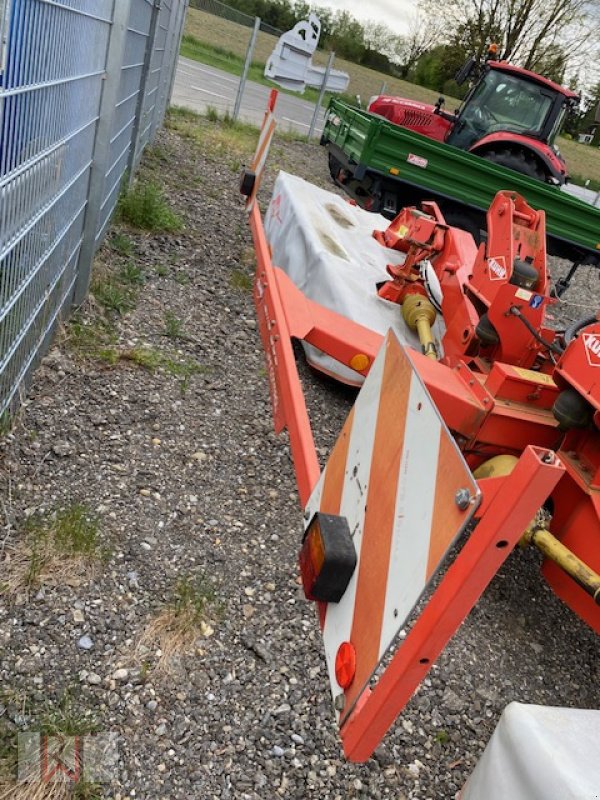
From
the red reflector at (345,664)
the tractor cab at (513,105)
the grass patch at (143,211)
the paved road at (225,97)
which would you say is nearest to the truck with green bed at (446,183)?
the tractor cab at (513,105)

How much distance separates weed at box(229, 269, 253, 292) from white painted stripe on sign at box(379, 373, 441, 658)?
3570 millimetres

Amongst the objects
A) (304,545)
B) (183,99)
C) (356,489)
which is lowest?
(183,99)

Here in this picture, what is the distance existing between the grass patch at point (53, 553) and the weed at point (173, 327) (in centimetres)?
180

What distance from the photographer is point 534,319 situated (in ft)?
11.1

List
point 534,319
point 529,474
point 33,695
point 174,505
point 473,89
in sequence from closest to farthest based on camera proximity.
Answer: point 529,474 → point 33,695 → point 174,505 → point 534,319 → point 473,89

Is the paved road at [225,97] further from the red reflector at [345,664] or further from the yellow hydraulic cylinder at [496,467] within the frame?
the red reflector at [345,664]

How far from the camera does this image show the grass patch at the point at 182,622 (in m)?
2.21

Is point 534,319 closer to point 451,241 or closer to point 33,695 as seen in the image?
point 451,241

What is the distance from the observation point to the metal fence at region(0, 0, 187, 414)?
80.1 inches

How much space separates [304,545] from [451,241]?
321cm

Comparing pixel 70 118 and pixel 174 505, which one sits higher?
pixel 70 118

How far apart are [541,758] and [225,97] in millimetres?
16175

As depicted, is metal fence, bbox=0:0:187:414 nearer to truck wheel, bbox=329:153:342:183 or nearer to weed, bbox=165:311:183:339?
weed, bbox=165:311:183:339

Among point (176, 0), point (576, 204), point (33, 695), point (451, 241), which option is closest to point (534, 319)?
point (451, 241)
